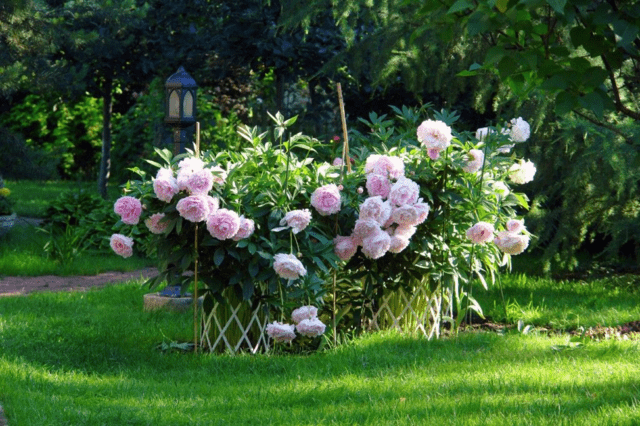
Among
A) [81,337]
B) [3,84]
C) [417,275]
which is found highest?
[3,84]

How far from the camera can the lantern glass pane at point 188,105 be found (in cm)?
671

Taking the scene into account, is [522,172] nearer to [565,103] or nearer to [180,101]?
[180,101]

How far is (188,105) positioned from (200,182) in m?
2.07

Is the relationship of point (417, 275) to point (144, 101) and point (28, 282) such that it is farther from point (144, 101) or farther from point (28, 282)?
point (144, 101)

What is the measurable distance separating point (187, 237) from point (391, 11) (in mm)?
3463

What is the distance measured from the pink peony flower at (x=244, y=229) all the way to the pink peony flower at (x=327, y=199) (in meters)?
0.38

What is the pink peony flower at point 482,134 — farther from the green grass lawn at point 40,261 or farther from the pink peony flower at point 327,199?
the green grass lawn at point 40,261

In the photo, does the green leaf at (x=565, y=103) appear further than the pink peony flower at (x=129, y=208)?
No

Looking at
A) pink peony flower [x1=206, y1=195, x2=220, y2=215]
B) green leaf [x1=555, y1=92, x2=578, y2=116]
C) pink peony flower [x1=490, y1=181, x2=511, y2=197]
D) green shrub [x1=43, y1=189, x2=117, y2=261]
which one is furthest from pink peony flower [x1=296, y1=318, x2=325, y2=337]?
green shrub [x1=43, y1=189, x2=117, y2=261]

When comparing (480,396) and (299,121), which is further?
(299,121)

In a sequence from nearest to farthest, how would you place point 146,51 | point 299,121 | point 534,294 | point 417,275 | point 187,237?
point 187,237
point 417,275
point 534,294
point 299,121
point 146,51

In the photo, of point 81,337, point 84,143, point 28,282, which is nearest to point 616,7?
point 81,337

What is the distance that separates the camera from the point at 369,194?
17.5 feet

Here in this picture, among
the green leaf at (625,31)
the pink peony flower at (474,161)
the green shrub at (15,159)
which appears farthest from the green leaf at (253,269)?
the green shrub at (15,159)
